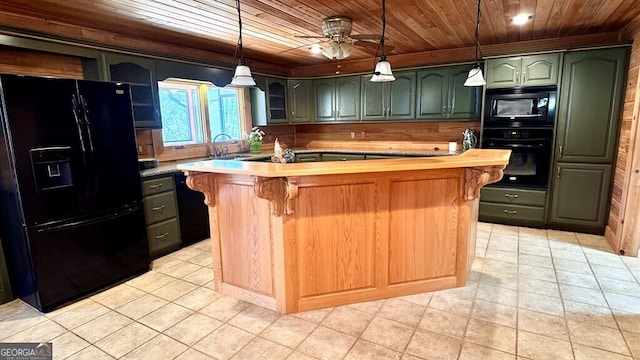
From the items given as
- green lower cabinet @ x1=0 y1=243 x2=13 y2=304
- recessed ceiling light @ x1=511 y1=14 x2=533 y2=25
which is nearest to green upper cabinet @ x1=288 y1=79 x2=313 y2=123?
recessed ceiling light @ x1=511 y1=14 x2=533 y2=25

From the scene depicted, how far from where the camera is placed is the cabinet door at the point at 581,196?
12.8 feet

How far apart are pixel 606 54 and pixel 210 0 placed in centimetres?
415

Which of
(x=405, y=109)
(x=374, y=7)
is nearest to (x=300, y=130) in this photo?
(x=405, y=109)

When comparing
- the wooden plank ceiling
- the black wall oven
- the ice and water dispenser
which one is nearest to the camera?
the ice and water dispenser

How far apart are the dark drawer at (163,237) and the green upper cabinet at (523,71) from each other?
4.15 m

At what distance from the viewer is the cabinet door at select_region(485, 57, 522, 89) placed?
408 cm

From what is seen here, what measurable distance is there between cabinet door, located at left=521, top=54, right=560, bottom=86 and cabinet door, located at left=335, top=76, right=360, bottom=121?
7.56 ft

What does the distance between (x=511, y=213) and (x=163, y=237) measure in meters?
4.26

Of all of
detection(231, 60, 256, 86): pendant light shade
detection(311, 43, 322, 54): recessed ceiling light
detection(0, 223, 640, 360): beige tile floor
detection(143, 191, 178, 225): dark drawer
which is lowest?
detection(0, 223, 640, 360): beige tile floor

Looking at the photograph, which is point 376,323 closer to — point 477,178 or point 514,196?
point 477,178

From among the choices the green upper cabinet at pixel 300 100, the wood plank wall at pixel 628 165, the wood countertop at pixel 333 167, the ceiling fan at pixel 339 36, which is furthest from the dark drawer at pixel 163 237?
the wood plank wall at pixel 628 165

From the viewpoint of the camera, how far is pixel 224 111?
5039 millimetres

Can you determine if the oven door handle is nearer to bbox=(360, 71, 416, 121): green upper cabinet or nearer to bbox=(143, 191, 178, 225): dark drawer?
bbox=(360, 71, 416, 121): green upper cabinet

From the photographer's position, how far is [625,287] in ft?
9.16
